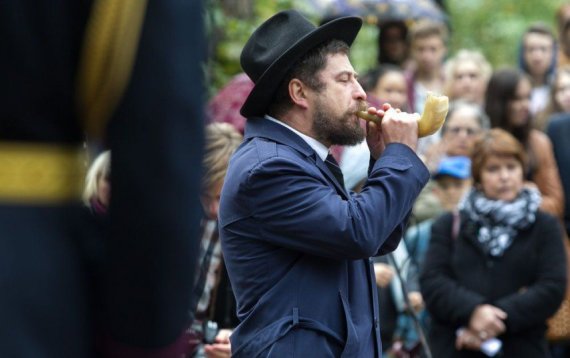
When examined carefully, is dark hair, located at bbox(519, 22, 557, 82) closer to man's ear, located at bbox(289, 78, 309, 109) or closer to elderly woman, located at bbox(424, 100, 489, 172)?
elderly woman, located at bbox(424, 100, 489, 172)

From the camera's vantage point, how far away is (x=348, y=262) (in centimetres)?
459

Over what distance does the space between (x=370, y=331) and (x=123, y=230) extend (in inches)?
98.3

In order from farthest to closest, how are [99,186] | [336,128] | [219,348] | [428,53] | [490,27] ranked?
[490,27], [428,53], [219,348], [336,128], [99,186]

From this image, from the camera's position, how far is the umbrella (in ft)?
35.9

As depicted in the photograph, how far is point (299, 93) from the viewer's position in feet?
15.8

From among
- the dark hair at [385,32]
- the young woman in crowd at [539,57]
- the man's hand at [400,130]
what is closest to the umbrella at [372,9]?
the dark hair at [385,32]

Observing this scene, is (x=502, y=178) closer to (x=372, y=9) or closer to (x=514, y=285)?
(x=514, y=285)

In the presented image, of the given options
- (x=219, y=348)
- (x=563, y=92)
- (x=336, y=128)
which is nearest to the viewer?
(x=336, y=128)

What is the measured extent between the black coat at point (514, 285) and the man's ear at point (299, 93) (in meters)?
2.41

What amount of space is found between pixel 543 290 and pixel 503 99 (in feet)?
8.12

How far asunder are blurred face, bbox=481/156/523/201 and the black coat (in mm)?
236

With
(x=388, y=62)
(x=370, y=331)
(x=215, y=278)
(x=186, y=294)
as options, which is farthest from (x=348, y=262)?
(x=388, y=62)

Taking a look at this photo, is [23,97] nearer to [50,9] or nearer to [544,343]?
[50,9]

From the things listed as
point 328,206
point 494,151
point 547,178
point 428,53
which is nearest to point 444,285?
point 494,151
